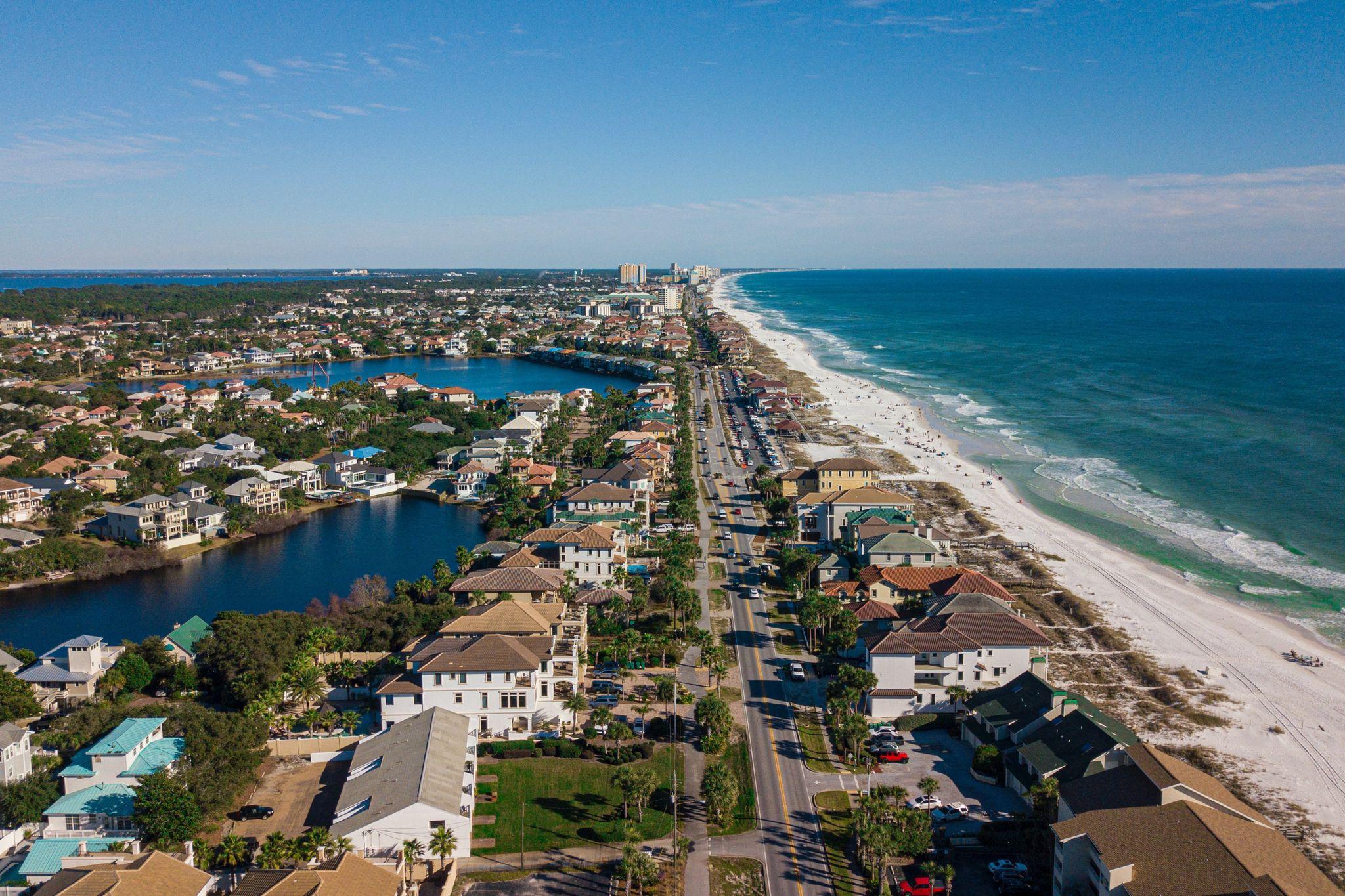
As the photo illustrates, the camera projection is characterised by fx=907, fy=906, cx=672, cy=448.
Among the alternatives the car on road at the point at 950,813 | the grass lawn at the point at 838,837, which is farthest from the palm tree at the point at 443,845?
the car on road at the point at 950,813

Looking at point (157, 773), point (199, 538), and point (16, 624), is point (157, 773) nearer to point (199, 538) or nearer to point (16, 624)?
point (16, 624)

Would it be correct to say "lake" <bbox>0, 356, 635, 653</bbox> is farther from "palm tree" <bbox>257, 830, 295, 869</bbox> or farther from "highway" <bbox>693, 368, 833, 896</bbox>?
"palm tree" <bbox>257, 830, 295, 869</bbox>

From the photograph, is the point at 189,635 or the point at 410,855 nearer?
the point at 410,855

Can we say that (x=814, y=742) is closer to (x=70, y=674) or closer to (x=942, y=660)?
(x=942, y=660)

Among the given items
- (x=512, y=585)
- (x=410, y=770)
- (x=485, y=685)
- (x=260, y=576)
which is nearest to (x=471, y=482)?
(x=260, y=576)

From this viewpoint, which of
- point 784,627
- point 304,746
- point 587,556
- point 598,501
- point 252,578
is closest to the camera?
point 304,746

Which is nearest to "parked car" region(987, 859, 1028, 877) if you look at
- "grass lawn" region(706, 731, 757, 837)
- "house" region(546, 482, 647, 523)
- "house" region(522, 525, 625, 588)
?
"grass lawn" region(706, 731, 757, 837)

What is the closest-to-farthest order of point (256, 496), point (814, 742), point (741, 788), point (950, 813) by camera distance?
point (950, 813)
point (741, 788)
point (814, 742)
point (256, 496)
